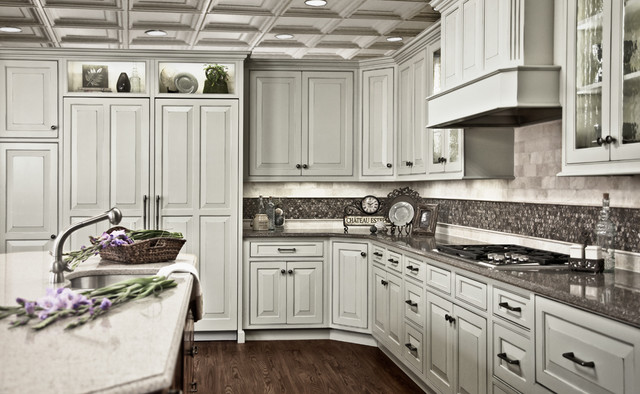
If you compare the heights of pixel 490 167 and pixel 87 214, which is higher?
pixel 490 167

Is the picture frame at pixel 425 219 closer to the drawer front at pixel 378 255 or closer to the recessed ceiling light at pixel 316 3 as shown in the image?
the drawer front at pixel 378 255

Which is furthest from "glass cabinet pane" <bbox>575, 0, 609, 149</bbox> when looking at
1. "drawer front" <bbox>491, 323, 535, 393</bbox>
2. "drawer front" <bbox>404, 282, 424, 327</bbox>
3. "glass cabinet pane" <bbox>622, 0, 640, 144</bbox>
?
"drawer front" <bbox>404, 282, 424, 327</bbox>

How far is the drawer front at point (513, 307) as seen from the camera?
271cm

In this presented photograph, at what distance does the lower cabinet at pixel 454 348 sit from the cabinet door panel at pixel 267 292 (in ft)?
6.41

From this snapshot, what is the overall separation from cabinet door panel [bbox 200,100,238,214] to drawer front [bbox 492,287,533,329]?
3.09 metres

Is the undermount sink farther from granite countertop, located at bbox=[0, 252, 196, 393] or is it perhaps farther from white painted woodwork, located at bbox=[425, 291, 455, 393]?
white painted woodwork, located at bbox=[425, 291, 455, 393]

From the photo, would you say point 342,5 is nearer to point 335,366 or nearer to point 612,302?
point 335,366

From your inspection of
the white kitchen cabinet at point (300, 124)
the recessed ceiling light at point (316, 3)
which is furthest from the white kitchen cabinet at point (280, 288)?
the recessed ceiling light at point (316, 3)

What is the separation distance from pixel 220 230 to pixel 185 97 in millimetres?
1137

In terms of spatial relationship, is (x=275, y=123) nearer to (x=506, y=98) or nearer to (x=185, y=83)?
(x=185, y=83)

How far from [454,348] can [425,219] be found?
1778 mm

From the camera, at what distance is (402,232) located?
568 cm

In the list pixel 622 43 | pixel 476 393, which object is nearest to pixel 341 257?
pixel 476 393

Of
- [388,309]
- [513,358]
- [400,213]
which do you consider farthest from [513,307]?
[400,213]
